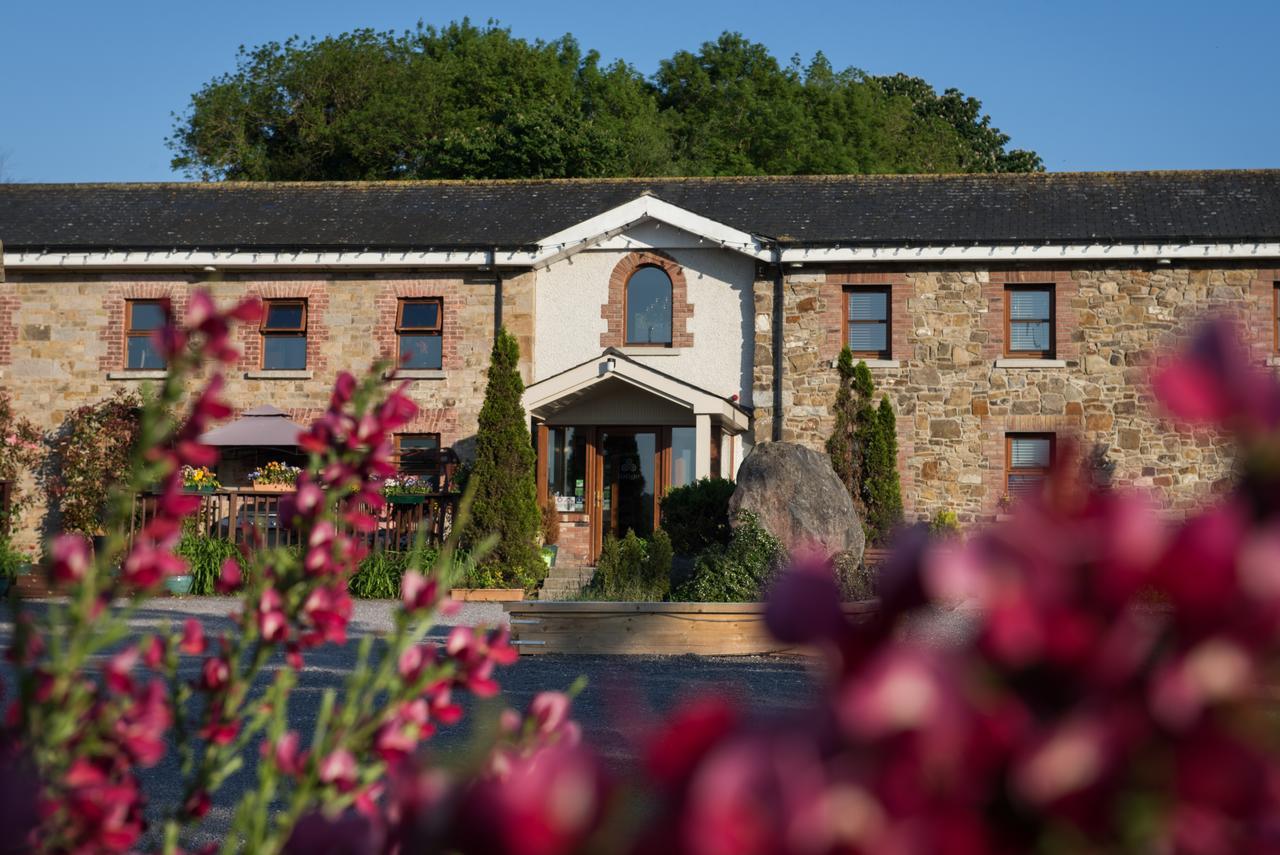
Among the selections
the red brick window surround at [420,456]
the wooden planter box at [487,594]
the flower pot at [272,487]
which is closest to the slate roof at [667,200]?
the red brick window surround at [420,456]

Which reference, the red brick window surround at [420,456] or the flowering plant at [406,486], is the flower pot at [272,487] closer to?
the flowering plant at [406,486]

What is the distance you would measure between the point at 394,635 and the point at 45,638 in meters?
0.42

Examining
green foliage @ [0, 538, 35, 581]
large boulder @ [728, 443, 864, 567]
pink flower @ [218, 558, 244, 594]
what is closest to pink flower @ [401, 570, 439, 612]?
pink flower @ [218, 558, 244, 594]

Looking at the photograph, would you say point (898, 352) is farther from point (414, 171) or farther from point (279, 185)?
point (414, 171)

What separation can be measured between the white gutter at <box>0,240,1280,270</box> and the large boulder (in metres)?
4.59

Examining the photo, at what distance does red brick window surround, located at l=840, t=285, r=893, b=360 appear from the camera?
804 inches

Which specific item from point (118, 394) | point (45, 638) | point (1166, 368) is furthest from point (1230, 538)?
point (118, 394)

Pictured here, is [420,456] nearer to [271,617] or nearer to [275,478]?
[275,478]

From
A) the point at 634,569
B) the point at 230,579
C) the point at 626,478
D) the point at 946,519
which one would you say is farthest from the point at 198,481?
the point at 230,579

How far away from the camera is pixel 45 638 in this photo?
1491 millimetres

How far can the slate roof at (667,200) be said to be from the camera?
800 inches

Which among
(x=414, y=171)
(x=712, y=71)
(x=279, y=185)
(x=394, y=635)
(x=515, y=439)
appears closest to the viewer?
(x=394, y=635)

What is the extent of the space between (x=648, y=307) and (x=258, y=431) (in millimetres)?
6624

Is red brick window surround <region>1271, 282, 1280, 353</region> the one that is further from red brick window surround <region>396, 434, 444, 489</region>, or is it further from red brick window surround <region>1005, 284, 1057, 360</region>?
red brick window surround <region>396, 434, 444, 489</region>
